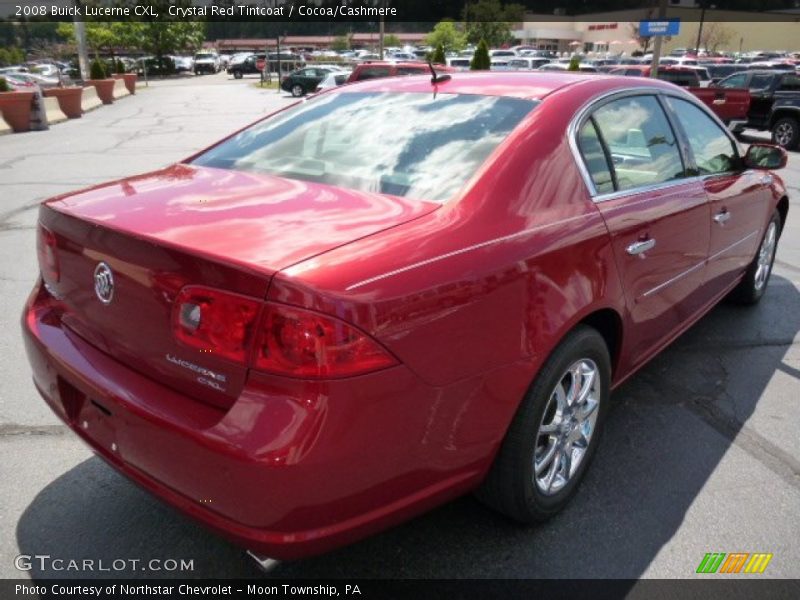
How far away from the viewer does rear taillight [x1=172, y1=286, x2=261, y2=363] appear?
1767 millimetres

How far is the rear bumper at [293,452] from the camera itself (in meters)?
1.70

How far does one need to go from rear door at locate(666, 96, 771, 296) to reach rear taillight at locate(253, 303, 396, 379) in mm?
2493

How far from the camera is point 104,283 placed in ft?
6.93

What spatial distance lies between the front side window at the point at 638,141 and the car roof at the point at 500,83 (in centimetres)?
12

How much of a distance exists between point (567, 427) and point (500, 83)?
1.50 meters

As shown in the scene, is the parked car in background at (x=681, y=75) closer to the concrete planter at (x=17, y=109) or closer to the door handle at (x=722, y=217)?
the concrete planter at (x=17, y=109)

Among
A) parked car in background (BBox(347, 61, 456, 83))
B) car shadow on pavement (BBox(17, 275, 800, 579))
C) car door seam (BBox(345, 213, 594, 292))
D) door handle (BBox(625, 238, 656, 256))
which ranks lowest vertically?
car shadow on pavement (BBox(17, 275, 800, 579))

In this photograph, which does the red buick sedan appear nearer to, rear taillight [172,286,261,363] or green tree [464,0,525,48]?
rear taillight [172,286,261,363]

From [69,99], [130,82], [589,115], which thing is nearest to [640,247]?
[589,115]

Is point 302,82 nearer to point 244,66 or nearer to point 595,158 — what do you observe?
point 244,66

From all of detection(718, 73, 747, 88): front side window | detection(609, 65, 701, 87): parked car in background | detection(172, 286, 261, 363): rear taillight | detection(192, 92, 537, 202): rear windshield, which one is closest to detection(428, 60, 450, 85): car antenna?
detection(192, 92, 537, 202): rear windshield

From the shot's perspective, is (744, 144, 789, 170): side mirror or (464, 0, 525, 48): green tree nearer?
(744, 144, 789, 170): side mirror

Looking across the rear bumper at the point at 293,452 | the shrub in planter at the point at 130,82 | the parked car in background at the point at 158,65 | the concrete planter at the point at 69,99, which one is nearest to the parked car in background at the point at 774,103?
the rear bumper at the point at 293,452

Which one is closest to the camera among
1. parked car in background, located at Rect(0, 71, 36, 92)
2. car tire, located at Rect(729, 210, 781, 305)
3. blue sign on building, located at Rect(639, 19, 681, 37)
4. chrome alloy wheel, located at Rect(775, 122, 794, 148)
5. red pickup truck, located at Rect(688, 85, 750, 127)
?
car tire, located at Rect(729, 210, 781, 305)
